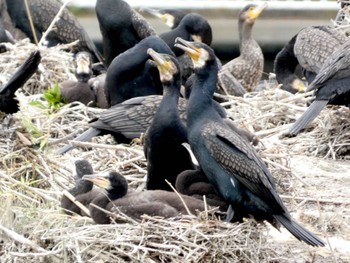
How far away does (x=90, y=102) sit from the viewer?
34.6ft

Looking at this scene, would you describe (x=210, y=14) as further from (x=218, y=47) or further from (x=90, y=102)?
(x=90, y=102)

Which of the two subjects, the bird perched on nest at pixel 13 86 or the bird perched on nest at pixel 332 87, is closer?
the bird perched on nest at pixel 13 86

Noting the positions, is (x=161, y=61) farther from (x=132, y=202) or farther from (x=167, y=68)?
(x=132, y=202)

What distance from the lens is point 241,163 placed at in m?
7.19

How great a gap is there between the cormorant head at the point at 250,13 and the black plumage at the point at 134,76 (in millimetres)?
3656

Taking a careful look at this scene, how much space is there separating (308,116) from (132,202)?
270 centimetres

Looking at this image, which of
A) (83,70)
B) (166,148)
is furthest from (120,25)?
(166,148)

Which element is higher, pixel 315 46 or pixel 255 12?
pixel 315 46

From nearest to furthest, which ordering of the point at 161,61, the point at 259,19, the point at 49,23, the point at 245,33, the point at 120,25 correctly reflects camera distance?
the point at 161,61
the point at 120,25
the point at 49,23
the point at 245,33
the point at 259,19

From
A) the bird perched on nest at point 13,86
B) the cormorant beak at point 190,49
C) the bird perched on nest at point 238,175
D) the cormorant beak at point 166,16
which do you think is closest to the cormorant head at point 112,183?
the bird perched on nest at point 238,175

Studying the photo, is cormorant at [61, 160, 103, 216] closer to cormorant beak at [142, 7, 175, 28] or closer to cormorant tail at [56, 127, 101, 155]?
cormorant tail at [56, 127, 101, 155]

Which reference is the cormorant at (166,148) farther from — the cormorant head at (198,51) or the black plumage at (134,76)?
the black plumage at (134,76)

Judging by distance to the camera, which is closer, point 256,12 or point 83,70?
point 83,70

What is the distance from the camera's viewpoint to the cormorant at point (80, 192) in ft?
24.3
